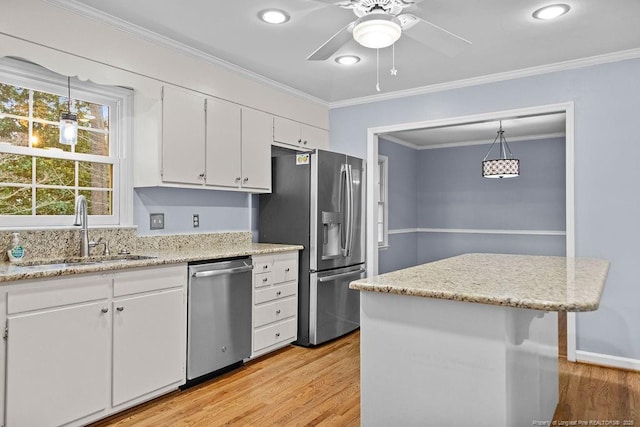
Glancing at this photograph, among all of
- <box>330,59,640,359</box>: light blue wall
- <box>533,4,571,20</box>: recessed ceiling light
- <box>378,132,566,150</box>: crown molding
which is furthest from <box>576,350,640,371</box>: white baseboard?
<box>378,132,566,150</box>: crown molding

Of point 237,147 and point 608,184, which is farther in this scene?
point 237,147

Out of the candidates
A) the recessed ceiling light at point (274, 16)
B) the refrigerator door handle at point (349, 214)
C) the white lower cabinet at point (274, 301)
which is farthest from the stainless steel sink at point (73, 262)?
the refrigerator door handle at point (349, 214)

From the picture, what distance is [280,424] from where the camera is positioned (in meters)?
2.44

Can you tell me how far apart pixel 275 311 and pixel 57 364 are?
176 centimetres

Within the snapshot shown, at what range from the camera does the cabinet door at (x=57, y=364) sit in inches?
80.1

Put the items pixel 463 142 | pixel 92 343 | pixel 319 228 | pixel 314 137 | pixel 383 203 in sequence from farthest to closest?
pixel 463 142 → pixel 383 203 → pixel 314 137 → pixel 319 228 → pixel 92 343

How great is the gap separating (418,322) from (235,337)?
189 centimetres

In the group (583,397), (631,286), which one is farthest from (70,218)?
(631,286)

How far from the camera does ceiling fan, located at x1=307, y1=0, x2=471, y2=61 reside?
220 centimetres

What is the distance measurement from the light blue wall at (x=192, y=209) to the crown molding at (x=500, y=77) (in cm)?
161

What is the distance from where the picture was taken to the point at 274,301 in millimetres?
3660

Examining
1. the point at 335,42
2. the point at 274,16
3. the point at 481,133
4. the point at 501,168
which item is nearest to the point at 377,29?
the point at 335,42

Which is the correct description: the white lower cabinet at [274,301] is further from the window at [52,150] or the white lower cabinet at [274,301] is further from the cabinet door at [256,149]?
the window at [52,150]

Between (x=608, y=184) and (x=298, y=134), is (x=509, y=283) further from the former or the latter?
(x=298, y=134)
